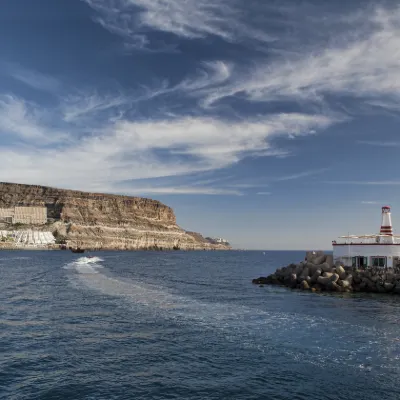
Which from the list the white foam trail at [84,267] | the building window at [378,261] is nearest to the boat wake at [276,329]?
the building window at [378,261]

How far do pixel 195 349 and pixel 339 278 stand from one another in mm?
31745

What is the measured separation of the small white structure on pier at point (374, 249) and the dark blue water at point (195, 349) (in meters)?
12.9

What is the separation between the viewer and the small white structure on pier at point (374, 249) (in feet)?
161

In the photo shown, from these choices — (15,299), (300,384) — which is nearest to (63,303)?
(15,299)

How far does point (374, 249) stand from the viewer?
164 feet

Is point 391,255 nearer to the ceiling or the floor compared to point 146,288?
nearer to the ceiling

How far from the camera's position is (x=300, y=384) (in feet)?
53.6

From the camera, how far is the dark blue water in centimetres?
1574

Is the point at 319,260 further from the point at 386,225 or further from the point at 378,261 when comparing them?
the point at 386,225

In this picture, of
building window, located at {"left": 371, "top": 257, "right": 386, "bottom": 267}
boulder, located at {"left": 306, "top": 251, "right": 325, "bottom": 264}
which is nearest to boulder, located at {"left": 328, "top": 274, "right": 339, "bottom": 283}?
building window, located at {"left": 371, "top": 257, "right": 386, "bottom": 267}

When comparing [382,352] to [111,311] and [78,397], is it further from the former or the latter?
[111,311]

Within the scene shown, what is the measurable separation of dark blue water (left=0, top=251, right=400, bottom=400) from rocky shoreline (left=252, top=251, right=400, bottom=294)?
8.00m

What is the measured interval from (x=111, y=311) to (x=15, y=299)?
11.4 m

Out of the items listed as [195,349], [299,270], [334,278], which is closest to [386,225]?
[334,278]
